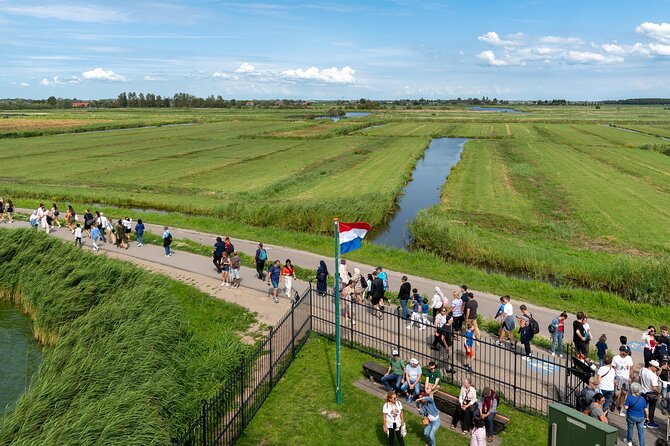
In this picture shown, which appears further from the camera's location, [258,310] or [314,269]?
[314,269]

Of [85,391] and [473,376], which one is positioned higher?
[85,391]

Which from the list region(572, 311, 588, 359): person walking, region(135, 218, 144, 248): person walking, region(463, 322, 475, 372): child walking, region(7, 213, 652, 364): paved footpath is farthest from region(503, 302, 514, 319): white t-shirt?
region(135, 218, 144, 248): person walking

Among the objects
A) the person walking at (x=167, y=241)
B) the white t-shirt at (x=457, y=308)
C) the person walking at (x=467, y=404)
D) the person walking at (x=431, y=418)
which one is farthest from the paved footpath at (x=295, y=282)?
the person walking at (x=431, y=418)

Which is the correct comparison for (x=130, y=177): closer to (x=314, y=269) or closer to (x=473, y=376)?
(x=314, y=269)

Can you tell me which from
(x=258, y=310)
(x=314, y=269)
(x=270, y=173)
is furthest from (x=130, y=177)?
(x=258, y=310)

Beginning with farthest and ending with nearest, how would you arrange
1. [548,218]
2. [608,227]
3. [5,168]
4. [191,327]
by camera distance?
1. [5,168]
2. [548,218]
3. [608,227]
4. [191,327]
